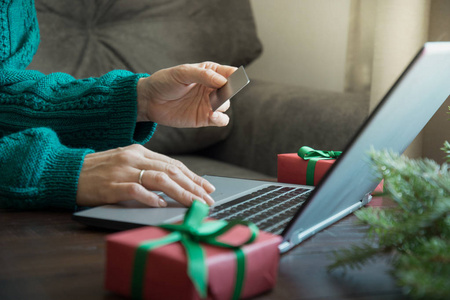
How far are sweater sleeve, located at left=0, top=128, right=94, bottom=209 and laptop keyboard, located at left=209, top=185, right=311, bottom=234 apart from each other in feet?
0.66

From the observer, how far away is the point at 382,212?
0.38 metres

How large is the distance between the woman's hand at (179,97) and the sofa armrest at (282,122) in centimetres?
52

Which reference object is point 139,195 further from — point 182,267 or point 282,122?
point 282,122

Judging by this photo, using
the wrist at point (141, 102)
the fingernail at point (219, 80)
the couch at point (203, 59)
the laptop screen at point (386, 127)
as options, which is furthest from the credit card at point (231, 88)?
the couch at point (203, 59)

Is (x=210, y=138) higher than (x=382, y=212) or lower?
lower

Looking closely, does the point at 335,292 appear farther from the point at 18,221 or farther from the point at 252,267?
the point at 18,221

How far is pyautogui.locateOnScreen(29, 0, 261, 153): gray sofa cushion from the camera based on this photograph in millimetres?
1486

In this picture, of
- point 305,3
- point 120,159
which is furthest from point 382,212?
point 305,3

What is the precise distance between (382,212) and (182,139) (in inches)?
50.4

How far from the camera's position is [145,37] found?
160 centimetres

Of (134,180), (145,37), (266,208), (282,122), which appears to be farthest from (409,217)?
(145,37)

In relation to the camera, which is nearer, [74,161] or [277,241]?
[277,241]

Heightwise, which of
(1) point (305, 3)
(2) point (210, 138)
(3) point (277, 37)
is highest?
(1) point (305, 3)

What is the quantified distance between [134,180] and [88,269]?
22cm
